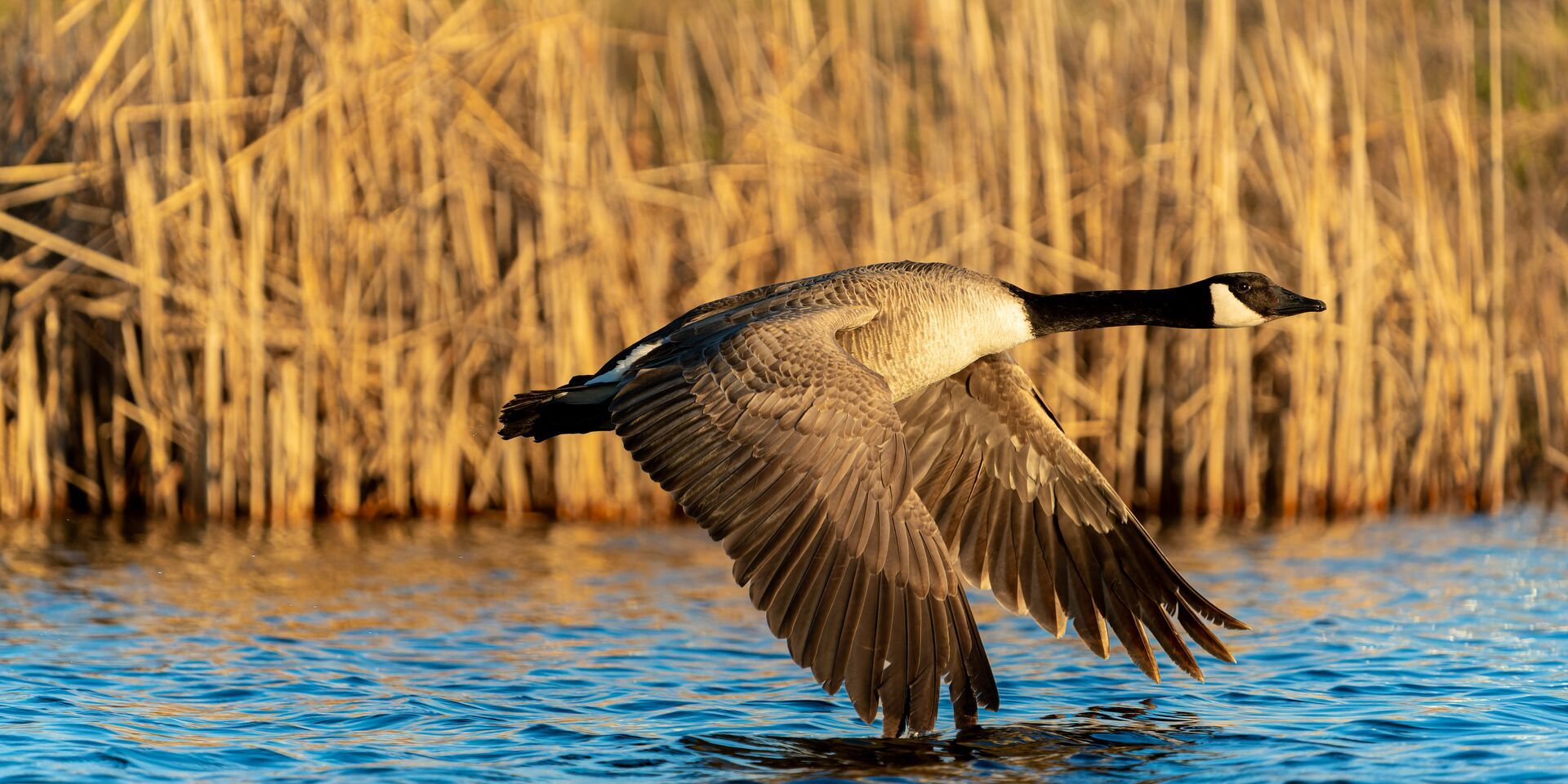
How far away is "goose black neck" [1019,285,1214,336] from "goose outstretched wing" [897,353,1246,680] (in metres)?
0.44

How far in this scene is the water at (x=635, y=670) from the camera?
5.73 meters

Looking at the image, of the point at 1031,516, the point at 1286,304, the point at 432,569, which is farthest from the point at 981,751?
the point at 432,569

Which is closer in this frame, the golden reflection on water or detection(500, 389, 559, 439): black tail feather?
detection(500, 389, 559, 439): black tail feather

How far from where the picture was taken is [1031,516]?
712cm

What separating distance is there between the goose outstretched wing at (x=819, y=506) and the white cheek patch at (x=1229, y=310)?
1.83 metres

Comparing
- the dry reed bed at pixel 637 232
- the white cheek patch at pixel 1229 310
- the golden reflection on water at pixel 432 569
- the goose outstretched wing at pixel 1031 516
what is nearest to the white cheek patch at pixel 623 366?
the goose outstretched wing at pixel 1031 516

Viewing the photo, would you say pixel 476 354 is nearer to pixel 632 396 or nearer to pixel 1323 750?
pixel 632 396

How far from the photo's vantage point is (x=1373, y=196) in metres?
11.7

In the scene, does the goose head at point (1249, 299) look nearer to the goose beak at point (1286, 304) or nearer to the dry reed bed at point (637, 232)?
the goose beak at point (1286, 304)

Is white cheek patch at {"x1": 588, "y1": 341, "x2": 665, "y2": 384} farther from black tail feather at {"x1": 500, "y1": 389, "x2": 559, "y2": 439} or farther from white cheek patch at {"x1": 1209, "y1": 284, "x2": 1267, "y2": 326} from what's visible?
white cheek patch at {"x1": 1209, "y1": 284, "x2": 1267, "y2": 326}

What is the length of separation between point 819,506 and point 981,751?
1.08 m

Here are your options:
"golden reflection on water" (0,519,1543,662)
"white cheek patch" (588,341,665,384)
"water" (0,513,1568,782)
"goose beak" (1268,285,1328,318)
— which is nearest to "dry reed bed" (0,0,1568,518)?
"golden reflection on water" (0,519,1543,662)

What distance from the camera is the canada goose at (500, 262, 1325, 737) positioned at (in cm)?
540

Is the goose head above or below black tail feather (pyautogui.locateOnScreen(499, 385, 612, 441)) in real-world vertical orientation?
above
